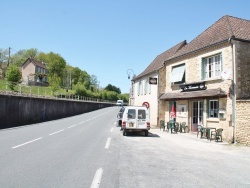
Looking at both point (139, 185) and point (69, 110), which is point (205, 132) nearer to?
point (139, 185)

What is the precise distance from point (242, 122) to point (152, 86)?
573 inches

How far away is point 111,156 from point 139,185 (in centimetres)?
376

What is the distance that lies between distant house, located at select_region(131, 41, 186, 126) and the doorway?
416cm

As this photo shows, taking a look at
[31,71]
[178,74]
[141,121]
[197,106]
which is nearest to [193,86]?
[197,106]

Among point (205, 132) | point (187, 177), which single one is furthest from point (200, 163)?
point (205, 132)

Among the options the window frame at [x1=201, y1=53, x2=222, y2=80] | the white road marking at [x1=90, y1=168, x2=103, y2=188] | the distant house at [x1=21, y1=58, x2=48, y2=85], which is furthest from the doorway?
the distant house at [x1=21, y1=58, x2=48, y2=85]

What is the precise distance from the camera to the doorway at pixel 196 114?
778 inches

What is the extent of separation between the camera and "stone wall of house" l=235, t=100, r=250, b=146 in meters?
14.9

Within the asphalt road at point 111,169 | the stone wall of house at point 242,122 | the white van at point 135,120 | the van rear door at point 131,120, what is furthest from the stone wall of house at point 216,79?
the asphalt road at point 111,169

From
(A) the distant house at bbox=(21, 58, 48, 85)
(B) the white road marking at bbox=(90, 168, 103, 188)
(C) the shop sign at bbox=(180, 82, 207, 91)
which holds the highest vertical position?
(A) the distant house at bbox=(21, 58, 48, 85)

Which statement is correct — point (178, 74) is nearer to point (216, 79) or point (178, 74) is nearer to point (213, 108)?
point (216, 79)

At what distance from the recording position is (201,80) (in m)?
19.5

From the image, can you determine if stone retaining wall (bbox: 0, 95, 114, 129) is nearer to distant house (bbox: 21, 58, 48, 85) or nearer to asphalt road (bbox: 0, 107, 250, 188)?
asphalt road (bbox: 0, 107, 250, 188)

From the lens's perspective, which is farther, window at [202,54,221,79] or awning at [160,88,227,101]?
window at [202,54,221,79]
